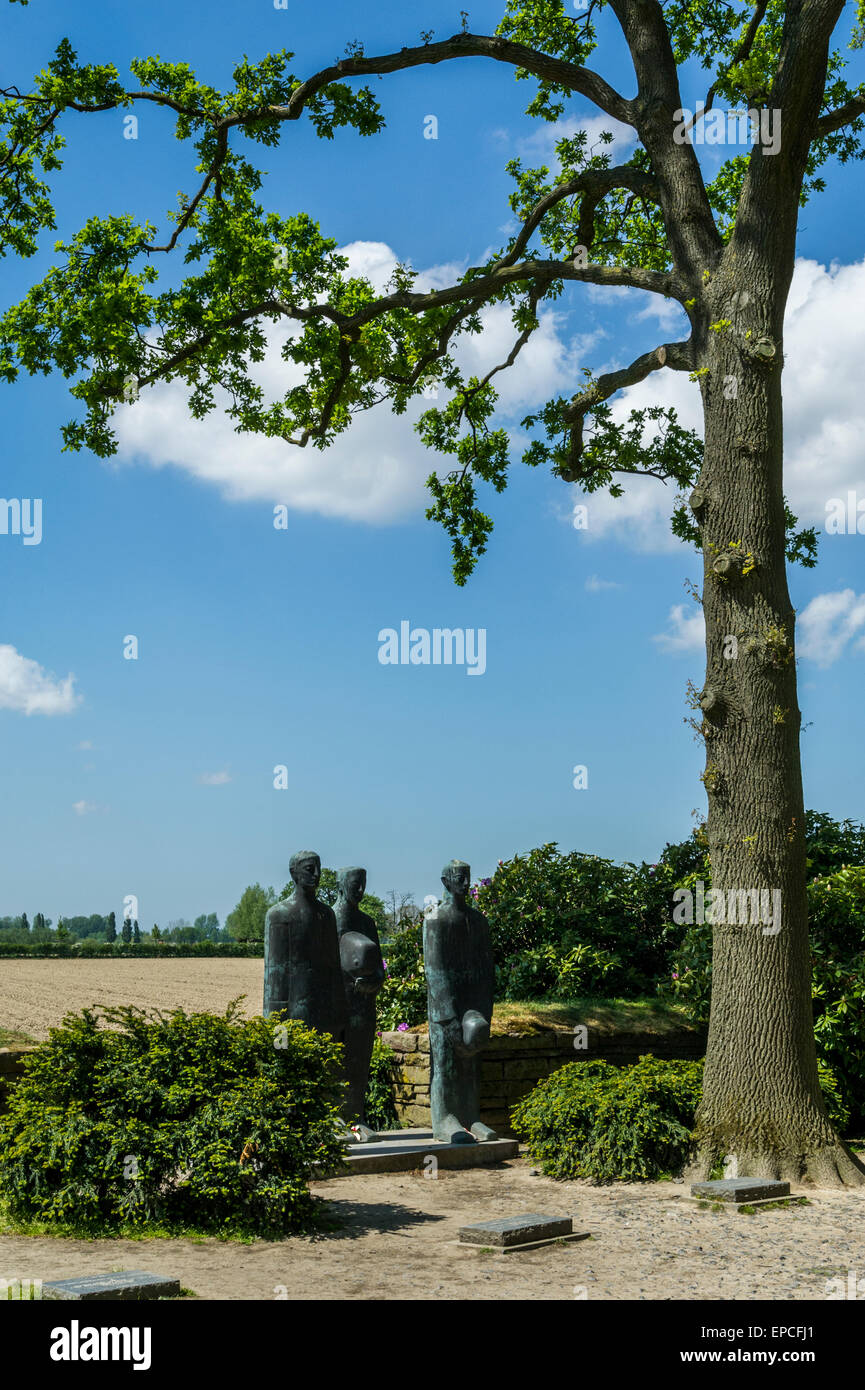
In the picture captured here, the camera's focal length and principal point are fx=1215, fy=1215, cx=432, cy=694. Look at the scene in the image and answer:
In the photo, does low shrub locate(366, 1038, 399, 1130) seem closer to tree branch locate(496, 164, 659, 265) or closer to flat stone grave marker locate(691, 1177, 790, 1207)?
flat stone grave marker locate(691, 1177, 790, 1207)

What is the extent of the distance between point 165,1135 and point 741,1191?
4101 mm

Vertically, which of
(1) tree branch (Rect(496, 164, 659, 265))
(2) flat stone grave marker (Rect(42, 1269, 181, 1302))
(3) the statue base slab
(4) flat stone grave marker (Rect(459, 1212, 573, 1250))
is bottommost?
(3) the statue base slab

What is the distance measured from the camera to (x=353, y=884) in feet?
36.6

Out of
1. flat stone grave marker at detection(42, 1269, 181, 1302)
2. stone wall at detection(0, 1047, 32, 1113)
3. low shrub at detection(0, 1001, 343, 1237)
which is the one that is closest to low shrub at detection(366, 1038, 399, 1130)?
A: stone wall at detection(0, 1047, 32, 1113)

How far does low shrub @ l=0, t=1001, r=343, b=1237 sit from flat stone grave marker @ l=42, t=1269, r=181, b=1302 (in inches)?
70.3

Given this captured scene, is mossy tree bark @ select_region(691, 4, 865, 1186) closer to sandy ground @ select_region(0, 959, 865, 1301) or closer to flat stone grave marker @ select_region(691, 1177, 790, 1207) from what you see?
flat stone grave marker @ select_region(691, 1177, 790, 1207)

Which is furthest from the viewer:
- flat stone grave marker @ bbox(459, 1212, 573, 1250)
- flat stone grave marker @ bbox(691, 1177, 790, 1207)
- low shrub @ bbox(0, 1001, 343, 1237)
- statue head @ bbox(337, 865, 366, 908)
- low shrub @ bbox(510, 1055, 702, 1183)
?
statue head @ bbox(337, 865, 366, 908)

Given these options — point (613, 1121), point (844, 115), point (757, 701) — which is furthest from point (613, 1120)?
point (844, 115)

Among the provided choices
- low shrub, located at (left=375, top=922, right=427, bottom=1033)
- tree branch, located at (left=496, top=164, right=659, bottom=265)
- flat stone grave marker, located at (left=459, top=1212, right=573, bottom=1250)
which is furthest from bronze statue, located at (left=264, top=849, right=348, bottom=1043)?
tree branch, located at (left=496, top=164, right=659, bottom=265)

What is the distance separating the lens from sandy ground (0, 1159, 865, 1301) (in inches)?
241

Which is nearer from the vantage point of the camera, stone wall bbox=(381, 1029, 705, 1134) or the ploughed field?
stone wall bbox=(381, 1029, 705, 1134)

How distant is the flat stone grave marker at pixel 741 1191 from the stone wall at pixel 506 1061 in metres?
3.07

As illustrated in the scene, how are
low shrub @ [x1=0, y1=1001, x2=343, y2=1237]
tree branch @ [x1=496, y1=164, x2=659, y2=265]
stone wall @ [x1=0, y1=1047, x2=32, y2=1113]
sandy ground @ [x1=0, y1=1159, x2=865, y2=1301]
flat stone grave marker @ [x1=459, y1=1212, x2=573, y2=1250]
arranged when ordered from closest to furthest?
sandy ground @ [x1=0, y1=1159, x2=865, y2=1301]
flat stone grave marker @ [x1=459, y1=1212, x2=573, y2=1250]
low shrub @ [x1=0, y1=1001, x2=343, y2=1237]
stone wall @ [x1=0, y1=1047, x2=32, y2=1113]
tree branch @ [x1=496, y1=164, x2=659, y2=265]

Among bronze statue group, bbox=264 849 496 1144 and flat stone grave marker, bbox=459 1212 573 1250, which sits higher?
bronze statue group, bbox=264 849 496 1144
